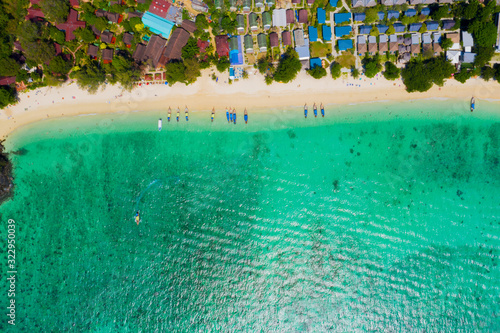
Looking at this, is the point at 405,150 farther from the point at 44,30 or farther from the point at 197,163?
the point at 44,30

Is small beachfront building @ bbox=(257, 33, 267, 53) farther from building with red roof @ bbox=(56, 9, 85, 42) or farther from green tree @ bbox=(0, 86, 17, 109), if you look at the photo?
green tree @ bbox=(0, 86, 17, 109)

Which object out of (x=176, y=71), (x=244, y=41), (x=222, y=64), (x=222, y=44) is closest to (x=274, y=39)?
(x=244, y=41)

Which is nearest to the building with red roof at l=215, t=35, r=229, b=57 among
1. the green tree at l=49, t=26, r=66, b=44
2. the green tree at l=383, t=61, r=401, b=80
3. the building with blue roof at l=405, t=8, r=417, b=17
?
the green tree at l=49, t=26, r=66, b=44

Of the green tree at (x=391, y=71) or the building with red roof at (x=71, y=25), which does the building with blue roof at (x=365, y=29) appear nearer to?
the green tree at (x=391, y=71)

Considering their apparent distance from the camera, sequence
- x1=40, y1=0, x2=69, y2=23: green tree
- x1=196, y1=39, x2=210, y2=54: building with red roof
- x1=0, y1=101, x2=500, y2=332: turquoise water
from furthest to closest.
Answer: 1. x1=0, y1=101, x2=500, y2=332: turquoise water
2. x1=196, y1=39, x2=210, y2=54: building with red roof
3. x1=40, y1=0, x2=69, y2=23: green tree

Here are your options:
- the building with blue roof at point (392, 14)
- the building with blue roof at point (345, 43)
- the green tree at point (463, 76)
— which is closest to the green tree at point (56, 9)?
the building with blue roof at point (345, 43)

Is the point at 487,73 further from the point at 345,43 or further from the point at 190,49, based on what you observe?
the point at 190,49
